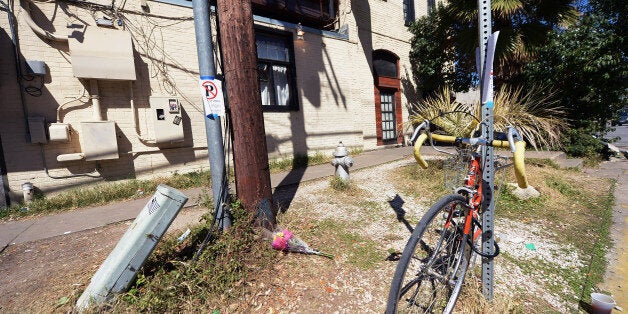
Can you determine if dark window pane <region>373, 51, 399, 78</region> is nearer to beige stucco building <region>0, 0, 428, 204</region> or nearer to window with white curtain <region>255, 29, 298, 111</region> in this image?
beige stucco building <region>0, 0, 428, 204</region>

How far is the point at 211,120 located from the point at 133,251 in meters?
1.27

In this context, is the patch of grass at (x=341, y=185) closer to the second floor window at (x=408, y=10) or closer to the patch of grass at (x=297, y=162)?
the patch of grass at (x=297, y=162)

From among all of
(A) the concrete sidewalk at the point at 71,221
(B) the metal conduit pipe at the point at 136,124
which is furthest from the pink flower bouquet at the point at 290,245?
(B) the metal conduit pipe at the point at 136,124

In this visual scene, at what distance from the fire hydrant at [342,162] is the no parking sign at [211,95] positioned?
2409 millimetres

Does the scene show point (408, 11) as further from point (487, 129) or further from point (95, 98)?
point (487, 129)

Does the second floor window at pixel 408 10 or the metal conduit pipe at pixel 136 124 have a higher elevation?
the second floor window at pixel 408 10

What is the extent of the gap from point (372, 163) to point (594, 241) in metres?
4.31

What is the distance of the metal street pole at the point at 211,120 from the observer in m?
2.64

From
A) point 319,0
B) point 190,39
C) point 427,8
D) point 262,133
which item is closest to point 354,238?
point 262,133

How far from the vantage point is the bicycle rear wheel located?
68.3 inches

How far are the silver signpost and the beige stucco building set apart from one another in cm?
559

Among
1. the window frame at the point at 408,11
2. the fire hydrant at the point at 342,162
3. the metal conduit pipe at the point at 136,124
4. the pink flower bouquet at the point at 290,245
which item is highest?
the window frame at the point at 408,11

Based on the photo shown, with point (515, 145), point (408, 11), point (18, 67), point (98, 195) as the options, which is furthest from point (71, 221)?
point (408, 11)

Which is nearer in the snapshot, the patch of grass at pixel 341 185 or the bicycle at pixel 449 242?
the bicycle at pixel 449 242
